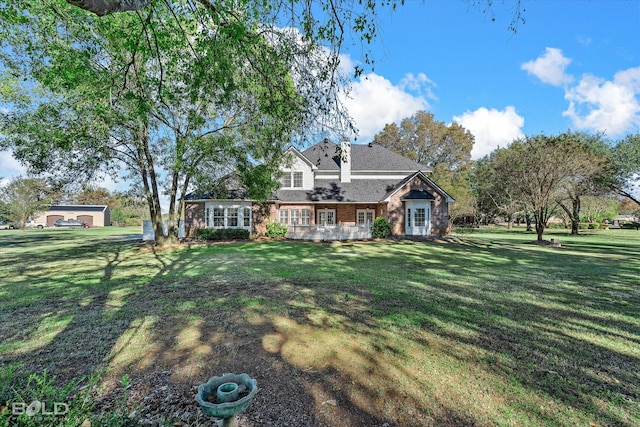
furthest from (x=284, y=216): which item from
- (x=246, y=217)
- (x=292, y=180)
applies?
(x=292, y=180)

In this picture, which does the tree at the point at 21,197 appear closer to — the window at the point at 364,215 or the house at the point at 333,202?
the house at the point at 333,202

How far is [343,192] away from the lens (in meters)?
24.4

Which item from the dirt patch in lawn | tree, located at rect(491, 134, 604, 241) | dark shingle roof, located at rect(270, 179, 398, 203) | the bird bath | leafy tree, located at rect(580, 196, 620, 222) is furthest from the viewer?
leafy tree, located at rect(580, 196, 620, 222)

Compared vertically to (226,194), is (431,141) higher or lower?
higher

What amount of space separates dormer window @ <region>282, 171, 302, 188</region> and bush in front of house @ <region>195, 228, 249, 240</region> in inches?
224

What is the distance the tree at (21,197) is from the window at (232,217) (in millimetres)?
33826

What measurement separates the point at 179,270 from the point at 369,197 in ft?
55.7

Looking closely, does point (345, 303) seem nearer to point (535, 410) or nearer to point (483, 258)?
point (535, 410)

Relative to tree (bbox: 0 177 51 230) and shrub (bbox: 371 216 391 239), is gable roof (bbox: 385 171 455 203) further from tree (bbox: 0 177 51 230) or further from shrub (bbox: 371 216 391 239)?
tree (bbox: 0 177 51 230)

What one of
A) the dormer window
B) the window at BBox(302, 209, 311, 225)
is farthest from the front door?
the dormer window

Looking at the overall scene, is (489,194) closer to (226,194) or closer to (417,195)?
(417,195)

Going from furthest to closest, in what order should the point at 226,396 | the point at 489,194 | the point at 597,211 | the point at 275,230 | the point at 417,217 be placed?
the point at 597,211, the point at 489,194, the point at 417,217, the point at 275,230, the point at 226,396

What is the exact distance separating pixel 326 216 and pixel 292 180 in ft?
14.0

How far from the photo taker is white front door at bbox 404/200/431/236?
2307 centimetres
